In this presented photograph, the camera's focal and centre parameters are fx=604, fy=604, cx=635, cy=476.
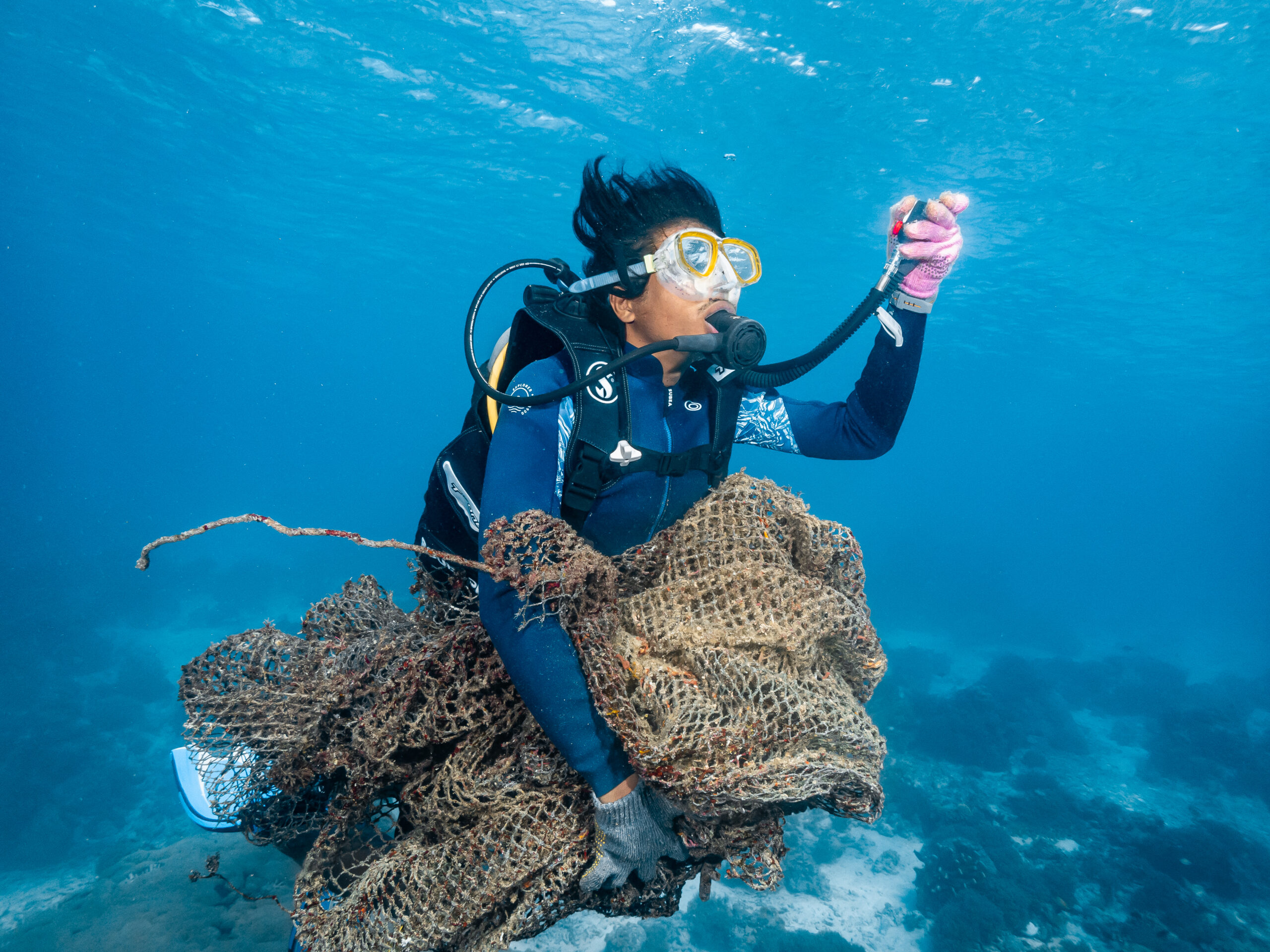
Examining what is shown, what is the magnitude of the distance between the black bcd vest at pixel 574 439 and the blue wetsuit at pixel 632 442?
0.05 metres

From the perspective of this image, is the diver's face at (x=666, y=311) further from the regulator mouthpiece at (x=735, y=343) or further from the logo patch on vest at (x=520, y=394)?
the logo patch on vest at (x=520, y=394)

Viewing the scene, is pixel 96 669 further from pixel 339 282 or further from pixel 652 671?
pixel 339 282

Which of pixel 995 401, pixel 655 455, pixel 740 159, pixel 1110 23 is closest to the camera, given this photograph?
pixel 655 455

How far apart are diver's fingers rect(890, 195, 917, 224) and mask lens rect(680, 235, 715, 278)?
69cm

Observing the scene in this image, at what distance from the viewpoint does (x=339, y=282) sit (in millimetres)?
39125

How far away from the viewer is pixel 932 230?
217 cm

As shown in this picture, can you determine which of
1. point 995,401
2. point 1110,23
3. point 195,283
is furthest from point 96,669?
point 995,401

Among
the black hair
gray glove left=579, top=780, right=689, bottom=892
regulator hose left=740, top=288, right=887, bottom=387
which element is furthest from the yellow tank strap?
gray glove left=579, top=780, right=689, bottom=892

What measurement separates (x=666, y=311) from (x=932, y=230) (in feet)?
3.26

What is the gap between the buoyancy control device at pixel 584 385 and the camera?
1.99 meters

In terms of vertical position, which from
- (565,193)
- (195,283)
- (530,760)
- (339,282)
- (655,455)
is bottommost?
(530,760)

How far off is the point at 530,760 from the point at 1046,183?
1955cm

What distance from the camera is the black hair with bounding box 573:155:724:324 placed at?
2225mm

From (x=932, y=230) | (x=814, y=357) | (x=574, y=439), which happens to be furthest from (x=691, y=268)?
(x=932, y=230)
